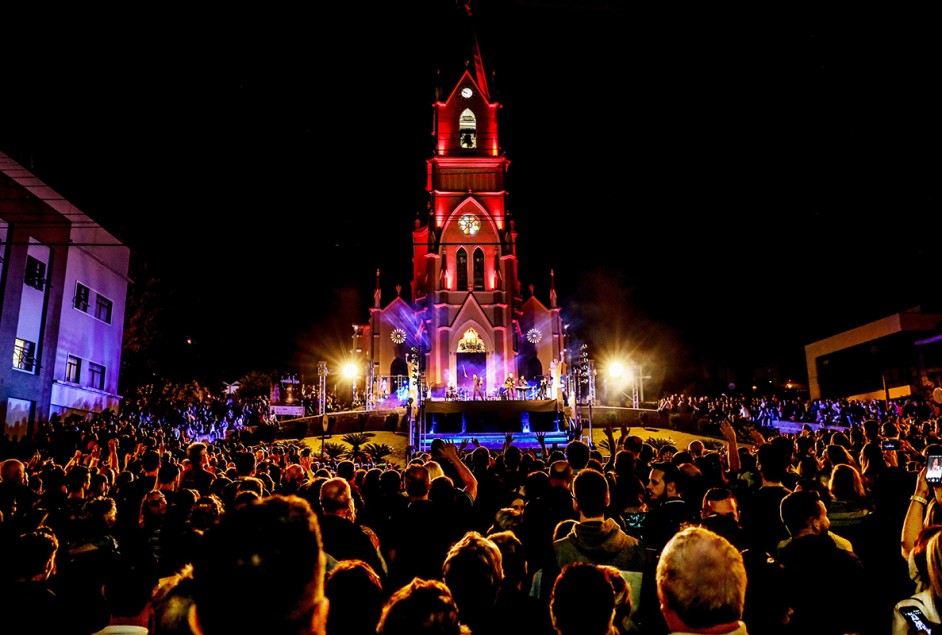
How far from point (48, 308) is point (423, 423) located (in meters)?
18.0

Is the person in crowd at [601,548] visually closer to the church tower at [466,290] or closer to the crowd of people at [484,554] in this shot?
the crowd of people at [484,554]

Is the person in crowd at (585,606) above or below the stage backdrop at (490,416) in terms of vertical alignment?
below

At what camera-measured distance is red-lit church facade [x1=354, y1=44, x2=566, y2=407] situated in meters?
47.1

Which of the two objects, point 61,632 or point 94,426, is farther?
point 94,426

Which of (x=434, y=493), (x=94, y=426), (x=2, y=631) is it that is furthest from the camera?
(x=94, y=426)

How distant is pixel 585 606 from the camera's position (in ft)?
8.10

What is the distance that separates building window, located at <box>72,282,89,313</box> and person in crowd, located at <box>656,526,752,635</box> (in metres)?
34.6

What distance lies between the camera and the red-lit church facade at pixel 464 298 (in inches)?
1855

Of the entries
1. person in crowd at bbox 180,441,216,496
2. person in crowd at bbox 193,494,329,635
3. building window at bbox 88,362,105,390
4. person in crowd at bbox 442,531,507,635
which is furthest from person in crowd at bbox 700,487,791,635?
building window at bbox 88,362,105,390

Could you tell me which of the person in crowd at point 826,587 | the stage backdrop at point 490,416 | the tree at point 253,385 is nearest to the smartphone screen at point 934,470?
the person in crowd at point 826,587

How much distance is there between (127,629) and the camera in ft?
9.77

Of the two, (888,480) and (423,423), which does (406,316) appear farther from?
(888,480)

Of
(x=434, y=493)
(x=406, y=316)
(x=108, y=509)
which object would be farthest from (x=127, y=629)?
(x=406, y=316)

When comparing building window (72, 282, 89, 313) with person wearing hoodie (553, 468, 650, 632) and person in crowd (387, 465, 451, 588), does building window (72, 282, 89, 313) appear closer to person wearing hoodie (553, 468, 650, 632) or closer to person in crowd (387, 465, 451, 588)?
person in crowd (387, 465, 451, 588)
